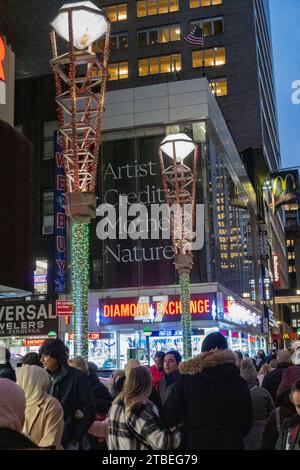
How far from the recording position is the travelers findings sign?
95.8 feet

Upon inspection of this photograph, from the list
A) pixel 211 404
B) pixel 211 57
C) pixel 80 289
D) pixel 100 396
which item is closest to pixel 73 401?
pixel 211 404

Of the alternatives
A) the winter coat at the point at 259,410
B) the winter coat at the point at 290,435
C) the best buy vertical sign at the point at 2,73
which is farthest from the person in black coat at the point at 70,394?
the best buy vertical sign at the point at 2,73

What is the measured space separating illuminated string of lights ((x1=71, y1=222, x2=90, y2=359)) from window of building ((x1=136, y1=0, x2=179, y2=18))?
49.2 metres

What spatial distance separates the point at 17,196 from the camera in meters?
11.1

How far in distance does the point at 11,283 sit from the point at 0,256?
590 mm

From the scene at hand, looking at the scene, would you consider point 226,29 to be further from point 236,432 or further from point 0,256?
point 236,432

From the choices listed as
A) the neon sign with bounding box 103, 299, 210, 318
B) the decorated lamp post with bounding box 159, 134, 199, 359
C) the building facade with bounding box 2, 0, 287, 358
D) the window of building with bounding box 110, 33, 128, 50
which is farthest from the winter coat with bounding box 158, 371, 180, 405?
the window of building with bounding box 110, 33, 128, 50

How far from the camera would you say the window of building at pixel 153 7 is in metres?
57.4

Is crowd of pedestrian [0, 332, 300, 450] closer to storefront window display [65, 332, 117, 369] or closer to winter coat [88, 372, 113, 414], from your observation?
winter coat [88, 372, 113, 414]

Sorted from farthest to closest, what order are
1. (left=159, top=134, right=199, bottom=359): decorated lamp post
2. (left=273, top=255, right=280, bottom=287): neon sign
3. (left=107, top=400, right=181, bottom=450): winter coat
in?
(left=273, top=255, right=280, bottom=287): neon sign < (left=159, top=134, right=199, bottom=359): decorated lamp post < (left=107, top=400, right=181, bottom=450): winter coat

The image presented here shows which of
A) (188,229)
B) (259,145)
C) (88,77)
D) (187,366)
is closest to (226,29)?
(259,145)

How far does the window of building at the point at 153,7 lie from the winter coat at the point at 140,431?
5724 cm

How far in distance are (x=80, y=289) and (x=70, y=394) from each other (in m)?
6.63

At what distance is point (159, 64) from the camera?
57906 millimetres
